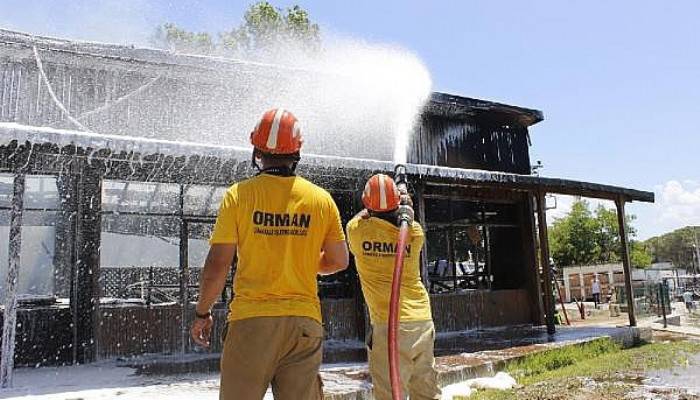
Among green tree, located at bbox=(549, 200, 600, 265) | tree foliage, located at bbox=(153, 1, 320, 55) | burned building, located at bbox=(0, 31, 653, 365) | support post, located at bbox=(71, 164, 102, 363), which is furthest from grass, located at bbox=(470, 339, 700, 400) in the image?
green tree, located at bbox=(549, 200, 600, 265)

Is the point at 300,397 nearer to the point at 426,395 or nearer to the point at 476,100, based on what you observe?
the point at 426,395

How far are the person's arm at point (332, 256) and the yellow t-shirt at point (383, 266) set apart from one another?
1110 millimetres

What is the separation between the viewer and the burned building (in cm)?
752

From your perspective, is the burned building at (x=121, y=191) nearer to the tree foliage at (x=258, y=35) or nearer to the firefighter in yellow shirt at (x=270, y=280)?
the firefighter in yellow shirt at (x=270, y=280)

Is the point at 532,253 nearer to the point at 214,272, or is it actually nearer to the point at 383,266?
the point at 383,266

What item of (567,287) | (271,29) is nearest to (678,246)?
(567,287)

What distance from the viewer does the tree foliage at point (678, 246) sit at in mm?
78812

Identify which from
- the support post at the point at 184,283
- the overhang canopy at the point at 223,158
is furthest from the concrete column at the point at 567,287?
the support post at the point at 184,283

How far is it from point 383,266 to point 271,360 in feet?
5.17

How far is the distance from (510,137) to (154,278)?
8.95 metres

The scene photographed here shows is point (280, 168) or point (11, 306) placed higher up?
point (280, 168)

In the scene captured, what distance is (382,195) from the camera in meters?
3.82

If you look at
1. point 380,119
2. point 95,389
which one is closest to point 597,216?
point 380,119

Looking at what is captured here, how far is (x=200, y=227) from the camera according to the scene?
882cm
